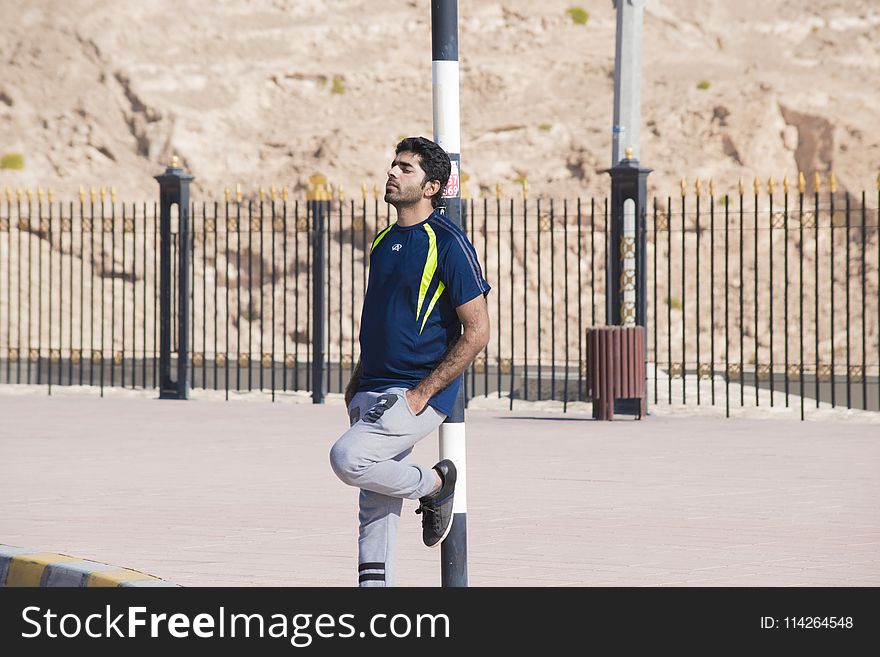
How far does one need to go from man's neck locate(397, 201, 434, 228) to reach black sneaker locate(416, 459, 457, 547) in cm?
97

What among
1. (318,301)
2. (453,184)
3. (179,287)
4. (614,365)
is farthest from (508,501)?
(179,287)

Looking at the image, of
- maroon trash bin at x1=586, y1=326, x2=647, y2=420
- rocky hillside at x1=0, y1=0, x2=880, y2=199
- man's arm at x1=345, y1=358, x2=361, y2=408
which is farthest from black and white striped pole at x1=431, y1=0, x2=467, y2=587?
rocky hillside at x1=0, y1=0, x2=880, y2=199

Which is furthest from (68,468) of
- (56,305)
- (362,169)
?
(362,169)

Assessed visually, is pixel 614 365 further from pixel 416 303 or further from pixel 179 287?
pixel 416 303

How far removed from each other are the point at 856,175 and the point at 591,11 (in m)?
14.9

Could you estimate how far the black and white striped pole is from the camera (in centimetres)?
667

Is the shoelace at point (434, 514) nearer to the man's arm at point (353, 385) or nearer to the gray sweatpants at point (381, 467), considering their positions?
the gray sweatpants at point (381, 467)

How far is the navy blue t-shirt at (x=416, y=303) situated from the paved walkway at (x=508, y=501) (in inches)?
56.8

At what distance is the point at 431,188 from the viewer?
6543 millimetres

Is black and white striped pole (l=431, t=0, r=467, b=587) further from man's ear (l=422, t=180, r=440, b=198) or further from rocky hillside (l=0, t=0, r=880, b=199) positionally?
rocky hillside (l=0, t=0, r=880, b=199)

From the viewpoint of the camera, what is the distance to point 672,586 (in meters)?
7.28

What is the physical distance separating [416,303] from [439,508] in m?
0.85

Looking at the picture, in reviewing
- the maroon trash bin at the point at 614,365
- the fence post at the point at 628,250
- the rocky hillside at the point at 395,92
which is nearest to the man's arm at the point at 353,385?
the maroon trash bin at the point at 614,365

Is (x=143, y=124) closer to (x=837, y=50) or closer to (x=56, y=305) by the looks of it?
(x=56, y=305)
